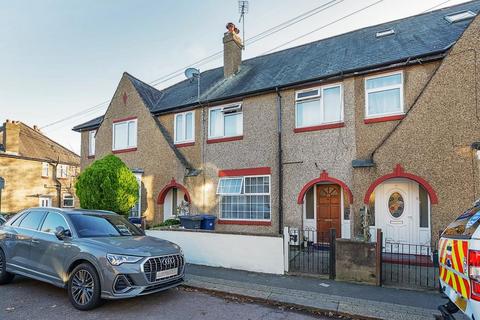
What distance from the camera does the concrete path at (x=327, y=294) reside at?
530cm

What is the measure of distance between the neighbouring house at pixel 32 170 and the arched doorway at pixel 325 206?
1830 cm

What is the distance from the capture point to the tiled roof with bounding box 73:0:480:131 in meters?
9.77

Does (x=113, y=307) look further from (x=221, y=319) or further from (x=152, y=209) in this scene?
(x=152, y=209)

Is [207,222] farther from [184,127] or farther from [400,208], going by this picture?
[400,208]

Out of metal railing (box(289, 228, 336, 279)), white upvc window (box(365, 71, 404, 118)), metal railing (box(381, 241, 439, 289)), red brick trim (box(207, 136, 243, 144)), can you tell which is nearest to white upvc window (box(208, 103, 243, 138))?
red brick trim (box(207, 136, 243, 144))

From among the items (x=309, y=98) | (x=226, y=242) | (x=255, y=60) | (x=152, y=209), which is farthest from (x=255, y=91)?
(x=152, y=209)

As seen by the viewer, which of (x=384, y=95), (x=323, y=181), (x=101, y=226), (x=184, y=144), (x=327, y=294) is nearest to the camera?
(x=327, y=294)

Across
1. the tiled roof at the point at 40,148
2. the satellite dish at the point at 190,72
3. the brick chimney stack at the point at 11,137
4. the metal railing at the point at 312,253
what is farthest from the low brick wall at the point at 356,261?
the brick chimney stack at the point at 11,137

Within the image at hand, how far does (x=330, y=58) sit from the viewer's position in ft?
38.2

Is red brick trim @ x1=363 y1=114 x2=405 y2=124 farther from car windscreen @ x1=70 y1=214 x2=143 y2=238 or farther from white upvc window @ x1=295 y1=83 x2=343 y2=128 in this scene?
car windscreen @ x1=70 y1=214 x2=143 y2=238

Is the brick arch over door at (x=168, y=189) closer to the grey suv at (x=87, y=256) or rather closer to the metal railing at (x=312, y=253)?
the metal railing at (x=312, y=253)

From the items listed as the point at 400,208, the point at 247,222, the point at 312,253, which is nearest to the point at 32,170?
the point at 247,222

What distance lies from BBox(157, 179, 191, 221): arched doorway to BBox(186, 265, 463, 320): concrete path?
19.8 feet

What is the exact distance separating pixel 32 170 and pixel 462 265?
3013 cm
